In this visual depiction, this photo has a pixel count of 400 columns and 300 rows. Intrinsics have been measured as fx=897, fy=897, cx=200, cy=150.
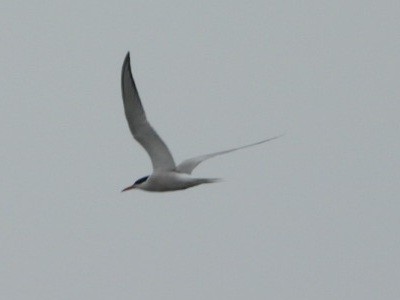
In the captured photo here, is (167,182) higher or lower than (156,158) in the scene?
lower


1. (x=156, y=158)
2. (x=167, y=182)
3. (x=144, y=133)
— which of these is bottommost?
(x=167, y=182)

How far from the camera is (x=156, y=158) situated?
49.9ft

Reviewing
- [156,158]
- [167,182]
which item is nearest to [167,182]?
[167,182]

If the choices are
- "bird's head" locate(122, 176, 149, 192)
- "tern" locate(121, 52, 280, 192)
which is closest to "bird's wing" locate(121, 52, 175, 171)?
"tern" locate(121, 52, 280, 192)

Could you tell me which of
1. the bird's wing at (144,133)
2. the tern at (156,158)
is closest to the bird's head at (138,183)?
the tern at (156,158)

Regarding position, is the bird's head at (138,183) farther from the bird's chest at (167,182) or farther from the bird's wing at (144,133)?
the bird's wing at (144,133)

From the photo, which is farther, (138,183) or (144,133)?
(138,183)

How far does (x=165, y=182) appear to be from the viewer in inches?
589

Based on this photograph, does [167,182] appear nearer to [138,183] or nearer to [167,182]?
[167,182]

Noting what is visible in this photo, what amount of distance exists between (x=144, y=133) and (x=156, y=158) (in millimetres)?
494

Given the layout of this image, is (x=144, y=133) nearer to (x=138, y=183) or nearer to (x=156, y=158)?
(x=156, y=158)

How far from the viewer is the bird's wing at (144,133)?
14586mm

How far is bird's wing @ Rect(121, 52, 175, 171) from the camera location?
47.9ft

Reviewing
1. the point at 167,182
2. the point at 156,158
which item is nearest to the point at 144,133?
the point at 156,158
